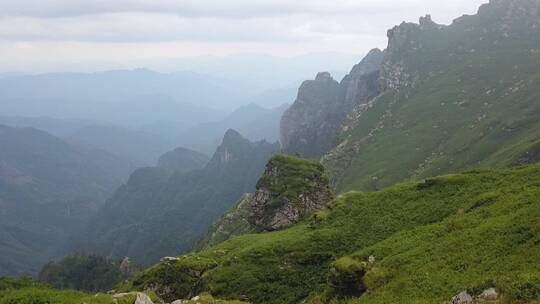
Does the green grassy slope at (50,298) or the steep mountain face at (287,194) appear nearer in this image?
the green grassy slope at (50,298)

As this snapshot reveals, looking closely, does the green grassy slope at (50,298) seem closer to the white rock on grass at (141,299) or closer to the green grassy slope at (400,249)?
the white rock on grass at (141,299)

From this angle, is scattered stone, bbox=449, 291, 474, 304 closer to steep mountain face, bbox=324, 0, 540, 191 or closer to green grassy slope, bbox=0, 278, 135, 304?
green grassy slope, bbox=0, 278, 135, 304

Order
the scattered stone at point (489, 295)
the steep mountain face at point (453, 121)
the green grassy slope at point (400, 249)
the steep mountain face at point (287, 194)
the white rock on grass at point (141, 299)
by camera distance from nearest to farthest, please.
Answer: the scattered stone at point (489, 295), the green grassy slope at point (400, 249), the white rock on grass at point (141, 299), the steep mountain face at point (287, 194), the steep mountain face at point (453, 121)

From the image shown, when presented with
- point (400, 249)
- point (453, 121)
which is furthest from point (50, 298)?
point (453, 121)

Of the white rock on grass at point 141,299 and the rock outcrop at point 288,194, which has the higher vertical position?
the white rock on grass at point 141,299

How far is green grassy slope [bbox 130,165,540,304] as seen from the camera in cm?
2622

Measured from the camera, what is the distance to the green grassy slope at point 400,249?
86.0 feet

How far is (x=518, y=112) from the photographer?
5084 inches

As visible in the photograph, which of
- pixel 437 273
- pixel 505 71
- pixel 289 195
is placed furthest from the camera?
pixel 505 71

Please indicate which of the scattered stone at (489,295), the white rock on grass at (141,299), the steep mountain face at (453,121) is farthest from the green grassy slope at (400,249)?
the steep mountain face at (453,121)

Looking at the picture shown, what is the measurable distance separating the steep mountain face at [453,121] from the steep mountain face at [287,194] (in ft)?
144

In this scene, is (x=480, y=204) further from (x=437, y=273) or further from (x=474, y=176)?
(x=437, y=273)

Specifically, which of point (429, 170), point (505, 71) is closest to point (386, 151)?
point (429, 170)

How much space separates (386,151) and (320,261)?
114 metres
